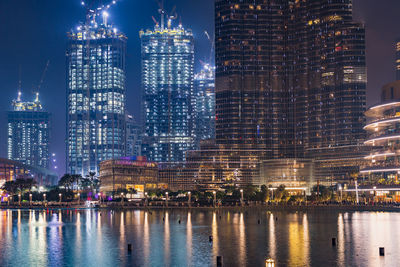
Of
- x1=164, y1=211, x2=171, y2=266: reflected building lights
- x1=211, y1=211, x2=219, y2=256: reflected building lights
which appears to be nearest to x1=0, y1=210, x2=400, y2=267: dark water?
x1=164, y1=211, x2=171, y2=266: reflected building lights

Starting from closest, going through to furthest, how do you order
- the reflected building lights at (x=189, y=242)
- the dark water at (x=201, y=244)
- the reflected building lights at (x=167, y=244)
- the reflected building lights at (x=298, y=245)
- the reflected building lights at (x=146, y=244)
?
the reflected building lights at (x=298, y=245), the dark water at (x=201, y=244), the reflected building lights at (x=189, y=242), the reflected building lights at (x=167, y=244), the reflected building lights at (x=146, y=244)

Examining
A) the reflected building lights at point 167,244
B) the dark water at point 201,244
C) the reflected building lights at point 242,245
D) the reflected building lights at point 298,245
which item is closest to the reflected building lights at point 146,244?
the dark water at point 201,244

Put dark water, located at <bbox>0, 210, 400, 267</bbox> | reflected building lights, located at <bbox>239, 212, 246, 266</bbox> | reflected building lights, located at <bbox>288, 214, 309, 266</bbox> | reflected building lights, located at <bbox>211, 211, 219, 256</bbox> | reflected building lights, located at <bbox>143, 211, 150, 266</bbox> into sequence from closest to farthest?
reflected building lights, located at <bbox>288, 214, 309, 266</bbox> < reflected building lights, located at <bbox>239, 212, 246, 266</bbox> < dark water, located at <bbox>0, 210, 400, 267</bbox> < reflected building lights, located at <bbox>143, 211, 150, 266</bbox> < reflected building lights, located at <bbox>211, 211, 219, 256</bbox>

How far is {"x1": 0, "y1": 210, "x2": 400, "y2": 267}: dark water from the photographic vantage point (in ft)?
253

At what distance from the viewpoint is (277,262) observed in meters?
73.8

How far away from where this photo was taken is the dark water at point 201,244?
3034 inches

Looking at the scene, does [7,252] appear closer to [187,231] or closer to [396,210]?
[187,231]

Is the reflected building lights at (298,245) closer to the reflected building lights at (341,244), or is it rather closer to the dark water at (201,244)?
the dark water at (201,244)

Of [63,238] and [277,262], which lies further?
[63,238]

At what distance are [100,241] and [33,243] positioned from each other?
10738mm

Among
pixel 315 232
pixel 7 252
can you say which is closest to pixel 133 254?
pixel 7 252

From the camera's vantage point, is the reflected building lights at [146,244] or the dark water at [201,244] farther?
the reflected building lights at [146,244]

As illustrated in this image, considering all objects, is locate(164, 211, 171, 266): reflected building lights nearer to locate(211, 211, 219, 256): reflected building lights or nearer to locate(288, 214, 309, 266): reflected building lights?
locate(211, 211, 219, 256): reflected building lights

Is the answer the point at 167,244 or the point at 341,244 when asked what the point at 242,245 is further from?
the point at 341,244
